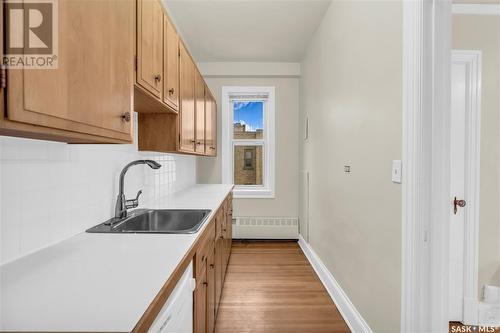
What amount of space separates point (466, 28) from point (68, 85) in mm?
2614

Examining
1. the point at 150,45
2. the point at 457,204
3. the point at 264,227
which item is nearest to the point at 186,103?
the point at 150,45

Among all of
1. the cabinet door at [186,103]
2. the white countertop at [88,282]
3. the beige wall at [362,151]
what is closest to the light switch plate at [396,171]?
the beige wall at [362,151]

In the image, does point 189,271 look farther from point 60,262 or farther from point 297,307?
point 297,307

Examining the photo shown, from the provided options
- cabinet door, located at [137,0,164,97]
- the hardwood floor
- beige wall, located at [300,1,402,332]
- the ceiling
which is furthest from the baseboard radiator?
cabinet door, located at [137,0,164,97]

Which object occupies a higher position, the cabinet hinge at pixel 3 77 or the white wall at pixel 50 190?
the cabinet hinge at pixel 3 77

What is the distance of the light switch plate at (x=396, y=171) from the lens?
4.70ft

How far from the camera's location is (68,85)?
0.77 metres

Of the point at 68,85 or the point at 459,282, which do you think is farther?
the point at 459,282

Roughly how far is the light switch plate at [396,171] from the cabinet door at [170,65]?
136cm

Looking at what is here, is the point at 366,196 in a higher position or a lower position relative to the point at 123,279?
higher

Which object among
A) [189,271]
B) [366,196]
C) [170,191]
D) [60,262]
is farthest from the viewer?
[170,191]

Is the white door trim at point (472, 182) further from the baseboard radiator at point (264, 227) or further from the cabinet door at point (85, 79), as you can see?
the baseboard radiator at point (264, 227)

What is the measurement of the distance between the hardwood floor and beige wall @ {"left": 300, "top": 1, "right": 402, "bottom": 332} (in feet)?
0.94

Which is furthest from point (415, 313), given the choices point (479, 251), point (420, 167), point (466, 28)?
point (466, 28)
